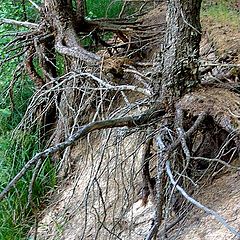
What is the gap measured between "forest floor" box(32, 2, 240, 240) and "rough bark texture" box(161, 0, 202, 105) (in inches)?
5.5

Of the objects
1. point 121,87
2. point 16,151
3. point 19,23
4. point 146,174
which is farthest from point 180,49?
point 19,23

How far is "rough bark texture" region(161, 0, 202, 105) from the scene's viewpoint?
2570mm

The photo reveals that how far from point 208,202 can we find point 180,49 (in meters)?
0.67

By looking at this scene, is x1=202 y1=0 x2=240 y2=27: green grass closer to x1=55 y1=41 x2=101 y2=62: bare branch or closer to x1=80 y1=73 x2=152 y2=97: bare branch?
x1=55 y1=41 x2=101 y2=62: bare branch

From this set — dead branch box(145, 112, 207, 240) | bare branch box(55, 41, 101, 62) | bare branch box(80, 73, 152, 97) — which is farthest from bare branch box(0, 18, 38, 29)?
dead branch box(145, 112, 207, 240)

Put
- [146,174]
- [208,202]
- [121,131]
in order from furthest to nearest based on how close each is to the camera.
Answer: [146,174] < [121,131] < [208,202]

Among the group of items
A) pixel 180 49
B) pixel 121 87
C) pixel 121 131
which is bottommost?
pixel 121 131

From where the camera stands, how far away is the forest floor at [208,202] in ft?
7.88

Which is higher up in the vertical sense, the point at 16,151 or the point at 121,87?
the point at 121,87

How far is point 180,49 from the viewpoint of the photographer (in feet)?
8.55

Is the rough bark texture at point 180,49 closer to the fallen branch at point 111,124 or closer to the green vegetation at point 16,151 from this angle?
the fallen branch at point 111,124

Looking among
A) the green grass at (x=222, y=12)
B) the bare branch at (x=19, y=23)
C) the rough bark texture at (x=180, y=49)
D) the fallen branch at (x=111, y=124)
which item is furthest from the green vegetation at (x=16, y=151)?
the green grass at (x=222, y=12)

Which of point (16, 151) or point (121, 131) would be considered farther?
point (16, 151)

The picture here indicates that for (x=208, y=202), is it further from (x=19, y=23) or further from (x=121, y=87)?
(x=19, y=23)
